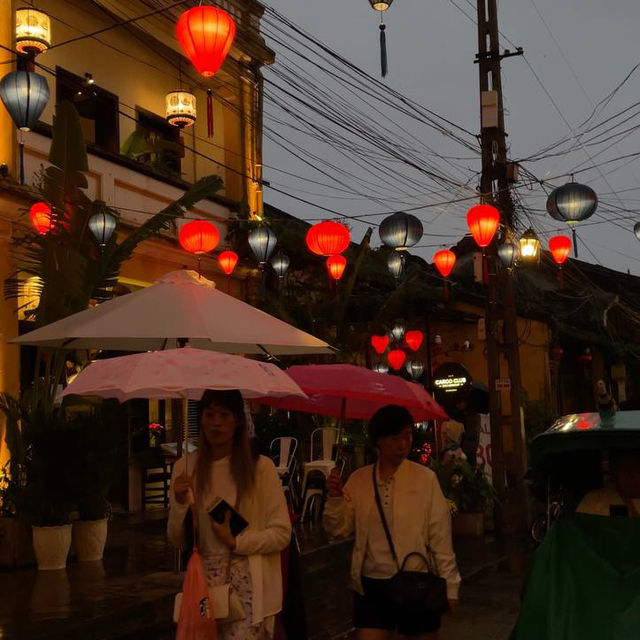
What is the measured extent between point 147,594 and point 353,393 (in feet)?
10.2

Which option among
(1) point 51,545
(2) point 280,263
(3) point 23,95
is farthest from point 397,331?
(1) point 51,545

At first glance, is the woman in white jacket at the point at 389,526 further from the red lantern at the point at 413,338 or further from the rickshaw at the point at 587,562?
the red lantern at the point at 413,338

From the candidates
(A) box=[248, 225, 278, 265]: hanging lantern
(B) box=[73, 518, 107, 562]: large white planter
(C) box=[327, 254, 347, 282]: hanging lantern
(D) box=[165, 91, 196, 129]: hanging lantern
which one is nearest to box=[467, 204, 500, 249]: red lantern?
(C) box=[327, 254, 347, 282]: hanging lantern

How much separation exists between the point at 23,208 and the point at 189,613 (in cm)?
952

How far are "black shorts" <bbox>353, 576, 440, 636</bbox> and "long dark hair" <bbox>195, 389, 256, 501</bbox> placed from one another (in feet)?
3.79

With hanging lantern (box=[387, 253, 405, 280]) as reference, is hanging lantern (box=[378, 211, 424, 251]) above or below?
below

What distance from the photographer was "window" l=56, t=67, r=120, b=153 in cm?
1539

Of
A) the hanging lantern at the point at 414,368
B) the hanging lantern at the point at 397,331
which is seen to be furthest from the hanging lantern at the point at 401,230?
the hanging lantern at the point at 414,368

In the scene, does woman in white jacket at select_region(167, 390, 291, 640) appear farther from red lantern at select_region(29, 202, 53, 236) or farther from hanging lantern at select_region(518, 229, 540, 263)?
hanging lantern at select_region(518, 229, 540, 263)

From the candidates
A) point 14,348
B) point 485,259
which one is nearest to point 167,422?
point 14,348

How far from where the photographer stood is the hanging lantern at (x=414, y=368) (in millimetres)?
25906

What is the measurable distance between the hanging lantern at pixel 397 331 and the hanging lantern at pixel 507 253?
6277mm

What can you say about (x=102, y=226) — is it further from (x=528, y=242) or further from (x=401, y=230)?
(x=528, y=242)

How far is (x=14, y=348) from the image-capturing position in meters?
12.7
